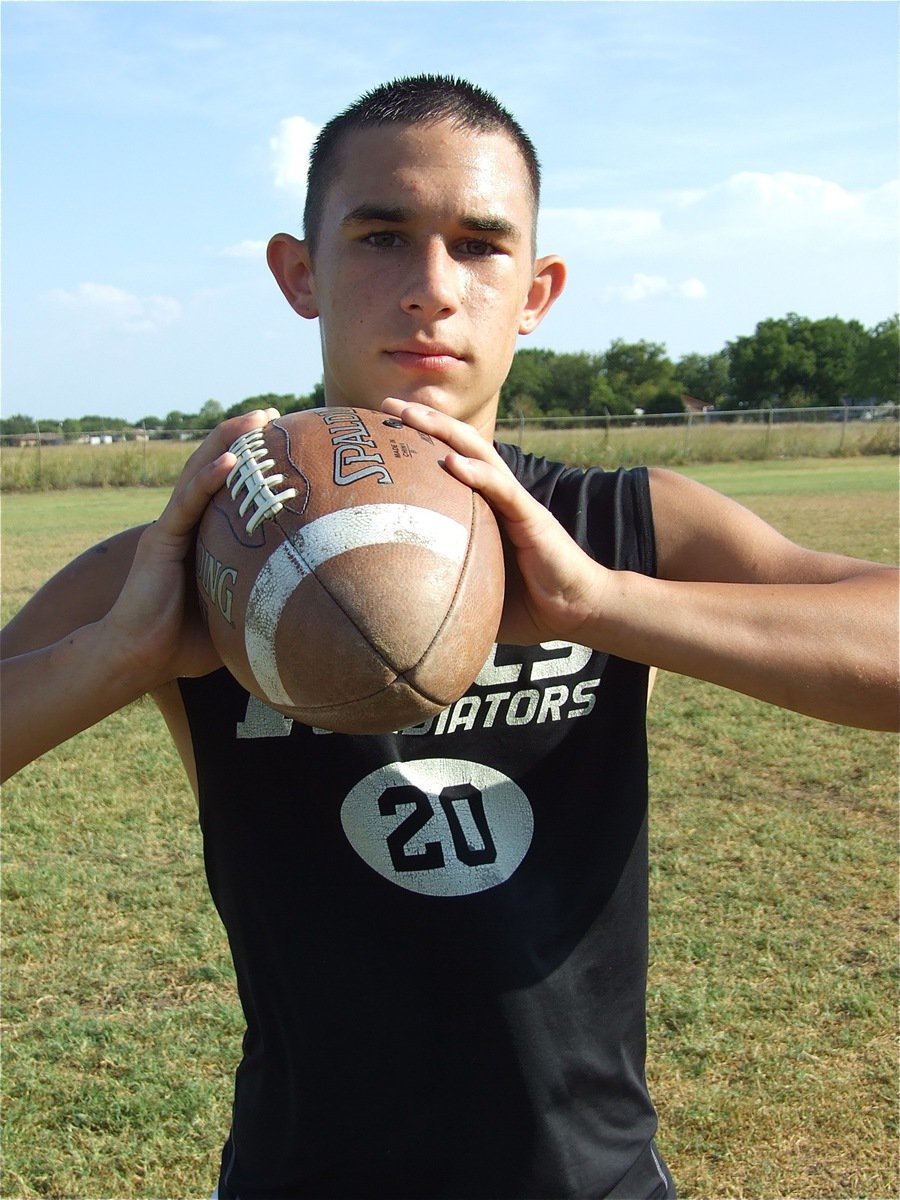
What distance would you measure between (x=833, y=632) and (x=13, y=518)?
21.6 metres

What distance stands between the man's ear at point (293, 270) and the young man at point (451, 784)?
15 cm

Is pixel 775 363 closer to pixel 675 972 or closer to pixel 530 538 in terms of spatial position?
pixel 675 972

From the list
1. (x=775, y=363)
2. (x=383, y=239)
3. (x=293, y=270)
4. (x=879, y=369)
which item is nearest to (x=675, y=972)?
(x=293, y=270)

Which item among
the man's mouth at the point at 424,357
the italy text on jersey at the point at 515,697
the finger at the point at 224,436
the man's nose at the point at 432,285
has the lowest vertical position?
the italy text on jersey at the point at 515,697

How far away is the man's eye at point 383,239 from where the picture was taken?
1.94m

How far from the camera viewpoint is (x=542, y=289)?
2.38 meters

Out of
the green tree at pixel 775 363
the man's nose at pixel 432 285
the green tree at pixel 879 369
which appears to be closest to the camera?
the man's nose at pixel 432 285

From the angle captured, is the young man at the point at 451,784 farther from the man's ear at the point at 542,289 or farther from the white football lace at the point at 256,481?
the man's ear at the point at 542,289

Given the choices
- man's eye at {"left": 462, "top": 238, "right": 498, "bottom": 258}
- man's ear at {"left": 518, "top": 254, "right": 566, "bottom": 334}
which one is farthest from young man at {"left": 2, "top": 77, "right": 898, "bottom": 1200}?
man's ear at {"left": 518, "top": 254, "right": 566, "bottom": 334}

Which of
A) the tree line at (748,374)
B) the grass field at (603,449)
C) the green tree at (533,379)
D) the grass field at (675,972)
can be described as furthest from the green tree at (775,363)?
the grass field at (675,972)

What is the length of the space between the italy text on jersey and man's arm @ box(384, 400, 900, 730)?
0.25 meters

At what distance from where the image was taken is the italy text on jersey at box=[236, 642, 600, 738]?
1.94 meters

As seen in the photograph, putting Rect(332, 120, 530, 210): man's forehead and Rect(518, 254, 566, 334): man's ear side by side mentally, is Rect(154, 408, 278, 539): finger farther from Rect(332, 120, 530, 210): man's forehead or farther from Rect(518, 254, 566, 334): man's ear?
Rect(518, 254, 566, 334): man's ear

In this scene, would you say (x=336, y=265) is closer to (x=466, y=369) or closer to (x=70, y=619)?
(x=466, y=369)
